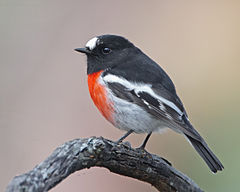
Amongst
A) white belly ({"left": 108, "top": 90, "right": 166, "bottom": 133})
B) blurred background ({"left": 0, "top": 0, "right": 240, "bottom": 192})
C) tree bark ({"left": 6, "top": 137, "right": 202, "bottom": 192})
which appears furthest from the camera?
blurred background ({"left": 0, "top": 0, "right": 240, "bottom": 192})

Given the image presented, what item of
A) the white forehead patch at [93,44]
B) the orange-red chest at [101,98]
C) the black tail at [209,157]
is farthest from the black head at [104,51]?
the black tail at [209,157]

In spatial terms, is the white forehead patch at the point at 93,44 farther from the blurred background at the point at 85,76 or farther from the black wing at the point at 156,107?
the blurred background at the point at 85,76

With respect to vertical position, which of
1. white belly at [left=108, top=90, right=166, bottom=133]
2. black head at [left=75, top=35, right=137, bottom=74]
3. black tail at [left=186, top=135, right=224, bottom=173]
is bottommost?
black tail at [left=186, top=135, right=224, bottom=173]

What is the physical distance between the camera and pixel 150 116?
4172 mm

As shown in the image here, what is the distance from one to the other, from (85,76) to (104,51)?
1706 mm

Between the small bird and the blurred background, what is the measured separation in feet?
4.73

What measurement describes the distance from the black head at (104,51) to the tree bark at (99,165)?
3.78 feet

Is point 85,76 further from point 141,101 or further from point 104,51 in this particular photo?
point 141,101

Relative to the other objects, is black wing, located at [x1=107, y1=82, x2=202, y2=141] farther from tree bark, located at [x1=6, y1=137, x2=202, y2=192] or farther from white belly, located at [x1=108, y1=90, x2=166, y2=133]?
tree bark, located at [x1=6, y1=137, x2=202, y2=192]

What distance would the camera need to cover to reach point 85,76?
637 cm

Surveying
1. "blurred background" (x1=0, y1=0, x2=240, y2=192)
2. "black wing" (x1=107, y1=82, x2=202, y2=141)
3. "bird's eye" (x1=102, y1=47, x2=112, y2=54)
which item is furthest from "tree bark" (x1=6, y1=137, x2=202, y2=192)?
"blurred background" (x1=0, y1=0, x2=240, y2=192)

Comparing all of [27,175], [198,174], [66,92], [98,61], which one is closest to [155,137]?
[198,174]

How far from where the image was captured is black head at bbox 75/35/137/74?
4.64 meters

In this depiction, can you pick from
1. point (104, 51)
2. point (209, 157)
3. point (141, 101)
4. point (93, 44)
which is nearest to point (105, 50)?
point (104, 51)
